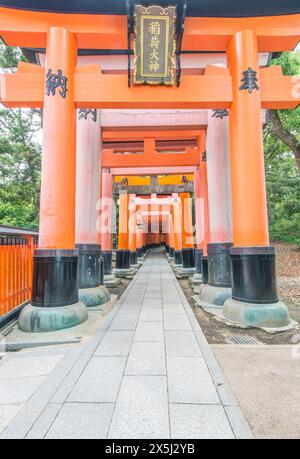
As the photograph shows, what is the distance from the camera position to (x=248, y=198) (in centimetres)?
466

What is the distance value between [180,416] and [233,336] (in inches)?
89.4

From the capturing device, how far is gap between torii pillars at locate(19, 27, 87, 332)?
424 centimetres

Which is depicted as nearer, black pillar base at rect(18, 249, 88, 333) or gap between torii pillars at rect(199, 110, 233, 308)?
black pillar base at rect(18, 249, 88, 333)

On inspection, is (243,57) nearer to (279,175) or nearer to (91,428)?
(91,428)

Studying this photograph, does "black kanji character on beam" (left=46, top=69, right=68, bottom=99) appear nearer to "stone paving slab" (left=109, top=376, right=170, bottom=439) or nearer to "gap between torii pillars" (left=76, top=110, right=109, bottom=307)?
"gap between torii pillars" (left=76, top=110, right=109, bottom=307)

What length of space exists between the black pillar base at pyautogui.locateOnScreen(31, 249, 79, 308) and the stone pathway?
1.01 meters

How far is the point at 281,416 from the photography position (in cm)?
199

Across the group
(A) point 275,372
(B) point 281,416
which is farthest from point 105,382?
(A) point 275,372

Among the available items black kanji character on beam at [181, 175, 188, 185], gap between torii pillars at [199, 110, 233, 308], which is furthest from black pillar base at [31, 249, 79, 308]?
black kanji character on beam at [181, 175, 188, 185]

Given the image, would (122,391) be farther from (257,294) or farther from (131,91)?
(131,91)

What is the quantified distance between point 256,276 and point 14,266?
4665mm

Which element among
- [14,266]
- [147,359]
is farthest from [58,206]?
[147,359]

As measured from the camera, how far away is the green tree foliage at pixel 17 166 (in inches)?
614
